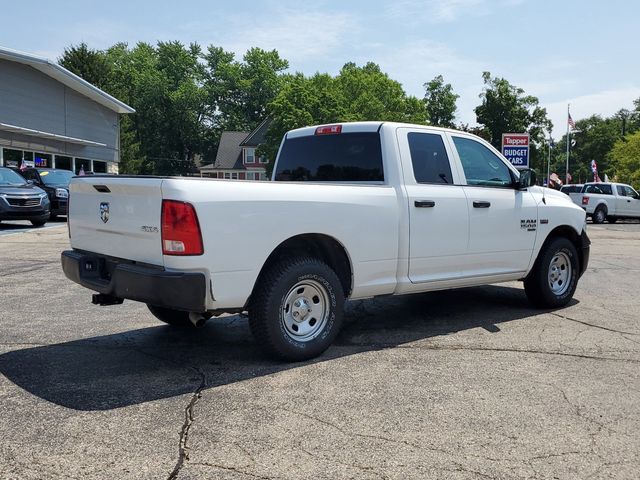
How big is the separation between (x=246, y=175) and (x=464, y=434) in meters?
74.4

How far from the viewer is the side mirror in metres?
6.32

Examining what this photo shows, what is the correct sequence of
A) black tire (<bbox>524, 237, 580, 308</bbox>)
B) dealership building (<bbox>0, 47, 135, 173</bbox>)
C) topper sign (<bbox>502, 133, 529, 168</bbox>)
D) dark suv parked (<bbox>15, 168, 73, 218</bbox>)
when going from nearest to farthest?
black tire (<bbox>524, 237, 580, 308</bbox>) → topper sign (<bbox>502, 133, 529, 168</bbox>) → dark suv parked (<bbox>15, 168, 73, 218</bbox>) → dealership building (<bbox>0, 47, 135, 173</bbox>)

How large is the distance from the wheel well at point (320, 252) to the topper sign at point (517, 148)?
43.7 feet

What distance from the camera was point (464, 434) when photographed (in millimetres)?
3395

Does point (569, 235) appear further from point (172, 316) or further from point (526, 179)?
point (172, 316)

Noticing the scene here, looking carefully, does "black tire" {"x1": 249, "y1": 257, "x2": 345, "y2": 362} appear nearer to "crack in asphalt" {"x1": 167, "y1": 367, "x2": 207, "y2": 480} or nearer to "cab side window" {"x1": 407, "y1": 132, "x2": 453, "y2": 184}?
"crack in asphalt" {"x1": 167, "y1": 367, "x2": 207, "y2": 480}

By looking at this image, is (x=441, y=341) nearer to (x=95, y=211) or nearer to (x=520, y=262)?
(x=520, y=262)

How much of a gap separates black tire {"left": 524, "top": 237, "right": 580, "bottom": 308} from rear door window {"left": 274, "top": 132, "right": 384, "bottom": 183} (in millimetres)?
2465

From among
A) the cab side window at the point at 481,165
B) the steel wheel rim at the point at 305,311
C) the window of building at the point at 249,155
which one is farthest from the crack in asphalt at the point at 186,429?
the window of building at the point at 249,155

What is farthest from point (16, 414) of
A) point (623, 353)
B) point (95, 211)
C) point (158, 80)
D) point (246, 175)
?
point (158, 80)

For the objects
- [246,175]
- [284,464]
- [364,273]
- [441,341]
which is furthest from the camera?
[246,175]

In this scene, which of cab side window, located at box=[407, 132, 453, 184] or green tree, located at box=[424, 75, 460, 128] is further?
green tree, located at box=[424, 75, 460, 128]

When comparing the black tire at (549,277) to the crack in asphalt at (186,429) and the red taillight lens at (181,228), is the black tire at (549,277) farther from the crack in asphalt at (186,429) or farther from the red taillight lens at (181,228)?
the red taillight lens at (181,228)

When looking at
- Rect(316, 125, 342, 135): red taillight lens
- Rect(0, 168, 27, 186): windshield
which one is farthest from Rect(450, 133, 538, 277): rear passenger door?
Rect(0, 168, 27, 186): windshield
